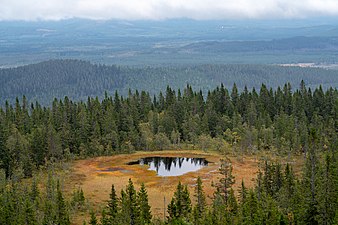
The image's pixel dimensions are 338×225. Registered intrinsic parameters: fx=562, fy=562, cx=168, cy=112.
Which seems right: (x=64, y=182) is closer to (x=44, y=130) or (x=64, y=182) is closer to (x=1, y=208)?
(x=44, y=130)

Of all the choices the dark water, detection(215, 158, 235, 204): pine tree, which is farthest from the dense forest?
the dark water

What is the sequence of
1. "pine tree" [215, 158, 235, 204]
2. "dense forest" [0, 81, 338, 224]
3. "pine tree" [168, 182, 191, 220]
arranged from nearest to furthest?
"pine tree" [168, 182, 191, 220], "dense forest" [0, 81, 338, 224], "pine tree" [215, 158, 235, 204]

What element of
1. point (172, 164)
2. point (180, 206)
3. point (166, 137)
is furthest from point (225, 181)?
point (166, 137)

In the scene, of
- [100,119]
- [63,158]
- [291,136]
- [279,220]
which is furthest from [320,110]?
[279,220]

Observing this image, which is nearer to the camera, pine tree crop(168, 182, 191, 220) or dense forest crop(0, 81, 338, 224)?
pine tree crop(168, 182, 191, 220)

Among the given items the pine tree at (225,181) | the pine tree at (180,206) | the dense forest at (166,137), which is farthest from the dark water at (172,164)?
the pine tree at (180,206)

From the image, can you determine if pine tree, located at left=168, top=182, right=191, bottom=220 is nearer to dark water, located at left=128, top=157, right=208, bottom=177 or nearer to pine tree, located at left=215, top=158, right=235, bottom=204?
pine tree, located at left=215, top=158, right=235, bottom=204

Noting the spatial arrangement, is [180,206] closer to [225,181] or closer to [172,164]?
[225,181]
